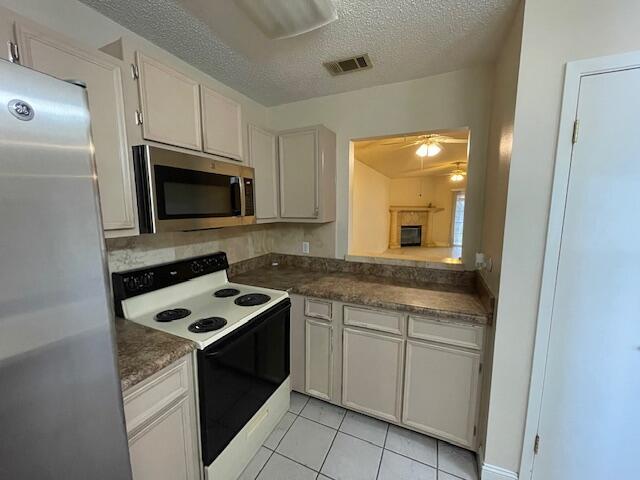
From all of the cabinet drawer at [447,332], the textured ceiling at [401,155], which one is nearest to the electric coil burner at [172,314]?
the cabinet drawer at [447,332]

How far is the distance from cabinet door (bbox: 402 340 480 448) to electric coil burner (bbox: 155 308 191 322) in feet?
4.51

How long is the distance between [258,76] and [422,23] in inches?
45.6

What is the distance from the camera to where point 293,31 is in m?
1.33

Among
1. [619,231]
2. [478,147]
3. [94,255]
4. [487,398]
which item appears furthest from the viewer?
[478,147]

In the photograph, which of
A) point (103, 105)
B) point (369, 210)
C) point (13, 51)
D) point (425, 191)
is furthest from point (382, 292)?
point (425, 191)

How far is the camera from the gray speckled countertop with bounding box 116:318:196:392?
3.16 feet

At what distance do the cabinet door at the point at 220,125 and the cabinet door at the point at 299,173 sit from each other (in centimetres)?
Answer: 45

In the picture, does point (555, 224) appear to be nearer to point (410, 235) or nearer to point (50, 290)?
point (50, 290)

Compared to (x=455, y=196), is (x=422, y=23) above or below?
above

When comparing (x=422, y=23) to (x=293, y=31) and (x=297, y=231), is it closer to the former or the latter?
(x=293, y=31)

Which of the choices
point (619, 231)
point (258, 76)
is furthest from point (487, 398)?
point (258, 76)

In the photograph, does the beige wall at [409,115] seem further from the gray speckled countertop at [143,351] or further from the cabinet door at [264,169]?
the gray speckled countertop at [143,351]

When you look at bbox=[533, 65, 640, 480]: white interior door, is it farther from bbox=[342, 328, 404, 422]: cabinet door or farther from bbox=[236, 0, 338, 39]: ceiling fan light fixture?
bbox=[236, 0, 338, 39]: ceiling fan light fixture

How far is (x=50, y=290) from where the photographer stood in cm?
57
